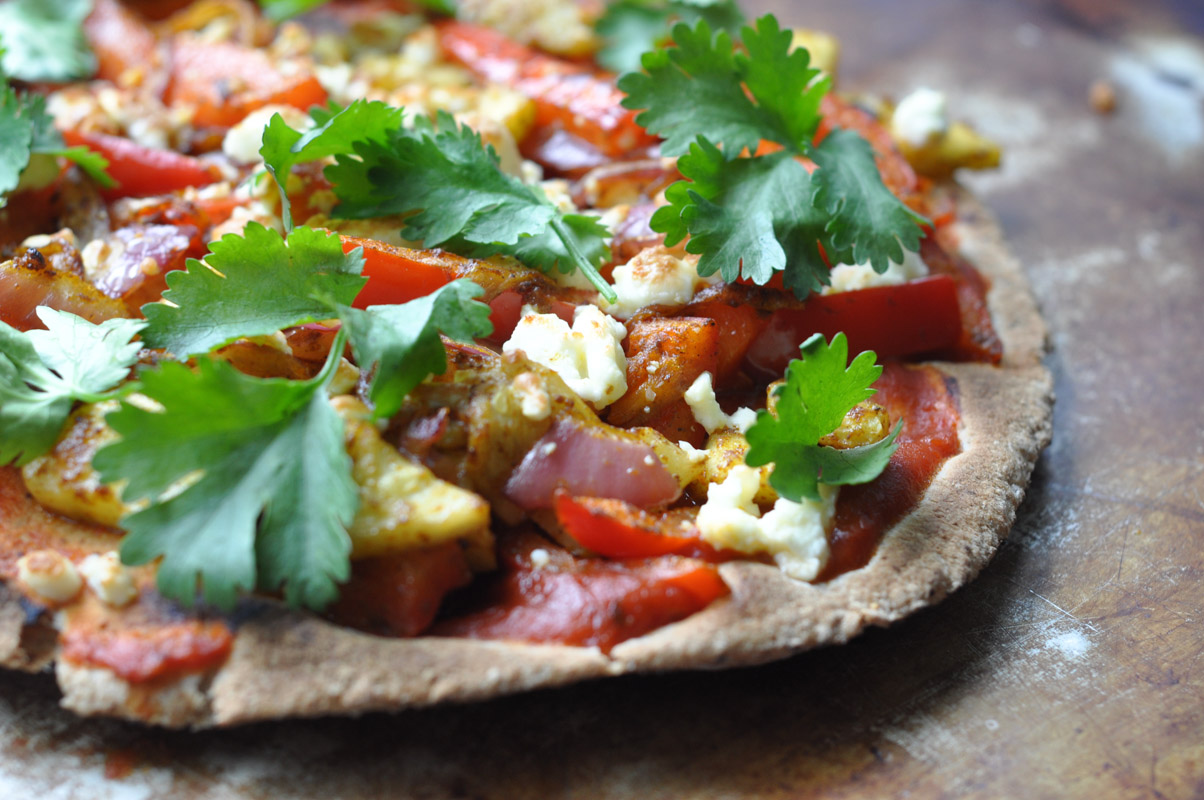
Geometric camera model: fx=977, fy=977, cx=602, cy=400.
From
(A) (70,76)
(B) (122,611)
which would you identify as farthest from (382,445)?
(A) (70,76)

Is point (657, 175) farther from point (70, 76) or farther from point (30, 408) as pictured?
point (70, 76)

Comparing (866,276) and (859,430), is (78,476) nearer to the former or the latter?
(859,430)

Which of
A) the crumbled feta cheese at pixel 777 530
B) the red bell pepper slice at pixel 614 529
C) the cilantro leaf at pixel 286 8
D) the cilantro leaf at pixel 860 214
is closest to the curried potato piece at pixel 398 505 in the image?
the red bell pepper slice at pixel 614 529

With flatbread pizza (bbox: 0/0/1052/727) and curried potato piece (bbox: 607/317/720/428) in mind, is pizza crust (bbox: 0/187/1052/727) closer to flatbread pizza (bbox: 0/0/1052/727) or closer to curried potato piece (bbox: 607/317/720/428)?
flatbread pizza (bbox: 0/0/1052/727)

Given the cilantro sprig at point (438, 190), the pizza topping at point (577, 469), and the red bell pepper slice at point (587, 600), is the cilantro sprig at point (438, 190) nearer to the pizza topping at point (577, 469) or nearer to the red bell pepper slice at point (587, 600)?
the pizza topping at point (577, 469)

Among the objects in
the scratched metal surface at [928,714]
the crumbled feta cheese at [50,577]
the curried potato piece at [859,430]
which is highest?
the curried potato piece at [859,430]

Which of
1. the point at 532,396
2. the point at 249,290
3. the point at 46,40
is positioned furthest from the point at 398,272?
the point at 46,40
